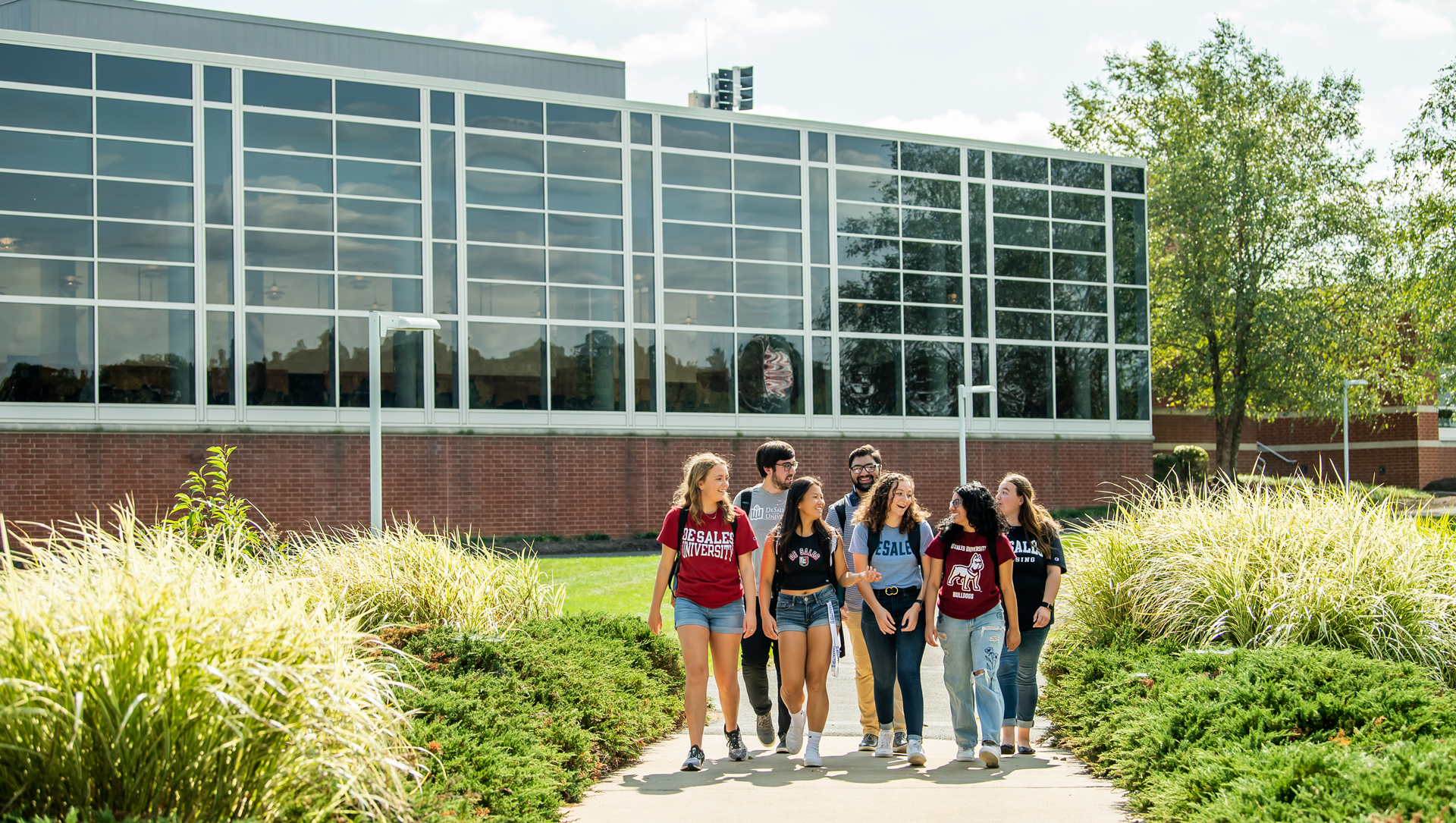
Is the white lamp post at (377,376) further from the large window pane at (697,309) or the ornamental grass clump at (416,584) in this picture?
the large window pane at (697,309)

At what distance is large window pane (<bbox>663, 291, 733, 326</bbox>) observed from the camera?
2401cm

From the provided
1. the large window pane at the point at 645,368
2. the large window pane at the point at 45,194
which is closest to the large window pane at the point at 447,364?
the large window pane at the point at 645,368

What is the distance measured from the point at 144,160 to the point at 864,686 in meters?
17.9

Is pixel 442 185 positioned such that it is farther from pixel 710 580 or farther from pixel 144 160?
pixel 710 580

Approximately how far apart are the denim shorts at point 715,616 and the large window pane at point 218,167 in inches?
670

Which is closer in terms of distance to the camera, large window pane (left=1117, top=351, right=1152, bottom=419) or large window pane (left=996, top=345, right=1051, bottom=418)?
large window pane (left=996, top=345, right=1051, bottom=418)

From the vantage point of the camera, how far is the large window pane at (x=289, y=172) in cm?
2106

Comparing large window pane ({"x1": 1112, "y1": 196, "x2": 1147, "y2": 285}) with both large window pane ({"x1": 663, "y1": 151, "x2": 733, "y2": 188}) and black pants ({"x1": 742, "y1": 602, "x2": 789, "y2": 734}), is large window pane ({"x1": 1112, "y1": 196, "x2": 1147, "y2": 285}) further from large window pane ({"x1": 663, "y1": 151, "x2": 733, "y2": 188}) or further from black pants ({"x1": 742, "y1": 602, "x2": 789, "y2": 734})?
black pants ({"x1": 742, "y1": 602, "x2": 789, "y2": 734})

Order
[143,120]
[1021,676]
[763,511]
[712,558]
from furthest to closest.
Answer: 1. [143,120]
2. [763,511]
3. [1021,676]
4. [712,558]

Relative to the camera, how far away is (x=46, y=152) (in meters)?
19.8

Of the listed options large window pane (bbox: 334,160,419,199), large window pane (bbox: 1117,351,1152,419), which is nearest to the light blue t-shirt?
large window pane (bbox: 334,160,419,199)

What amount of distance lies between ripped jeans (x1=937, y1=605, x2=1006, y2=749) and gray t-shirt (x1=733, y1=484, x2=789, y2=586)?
1.13 m

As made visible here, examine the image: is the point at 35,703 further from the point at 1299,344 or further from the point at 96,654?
the point at 1299,344

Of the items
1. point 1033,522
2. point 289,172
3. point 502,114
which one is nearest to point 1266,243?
point 502,114
